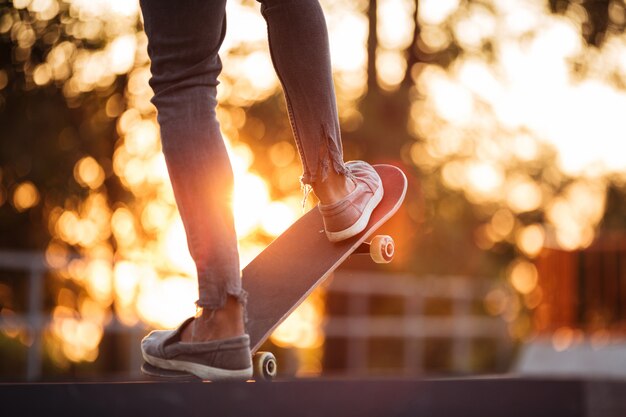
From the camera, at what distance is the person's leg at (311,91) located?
200 centimetres

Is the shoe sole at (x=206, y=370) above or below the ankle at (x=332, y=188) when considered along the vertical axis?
below

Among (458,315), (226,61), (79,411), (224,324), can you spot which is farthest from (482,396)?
(458,315)

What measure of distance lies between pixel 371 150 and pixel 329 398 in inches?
360

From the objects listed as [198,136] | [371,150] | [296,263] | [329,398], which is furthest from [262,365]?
[371,150]

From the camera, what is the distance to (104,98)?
10.4 metres

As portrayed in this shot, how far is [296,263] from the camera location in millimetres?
2410

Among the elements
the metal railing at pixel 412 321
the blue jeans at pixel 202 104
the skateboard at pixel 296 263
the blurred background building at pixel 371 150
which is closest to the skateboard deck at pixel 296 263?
the skateboard at pixel 296 263

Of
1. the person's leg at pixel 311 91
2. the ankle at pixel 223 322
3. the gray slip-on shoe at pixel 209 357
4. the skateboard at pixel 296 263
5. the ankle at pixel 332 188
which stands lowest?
the gray slip-on shoe at pixel 209 357

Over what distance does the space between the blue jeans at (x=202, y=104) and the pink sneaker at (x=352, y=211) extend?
39 centimetres

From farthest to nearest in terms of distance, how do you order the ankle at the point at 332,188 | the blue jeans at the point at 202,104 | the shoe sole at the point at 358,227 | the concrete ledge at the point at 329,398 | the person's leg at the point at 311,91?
the shoe sole at the point at 358,227 → the ankle at the point at 332,188 → the person's leg at the point at 311,91 → the blue jeans at the point at 202,104 → the concrete ledge at the point at 329,398

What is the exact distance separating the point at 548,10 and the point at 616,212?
396 centimetres

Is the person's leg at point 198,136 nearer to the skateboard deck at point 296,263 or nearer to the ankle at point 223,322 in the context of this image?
the ankle at point 223,322

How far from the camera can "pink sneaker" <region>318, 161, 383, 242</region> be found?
7.46ft

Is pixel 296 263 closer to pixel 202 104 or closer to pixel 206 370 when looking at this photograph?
pixel 206 370
